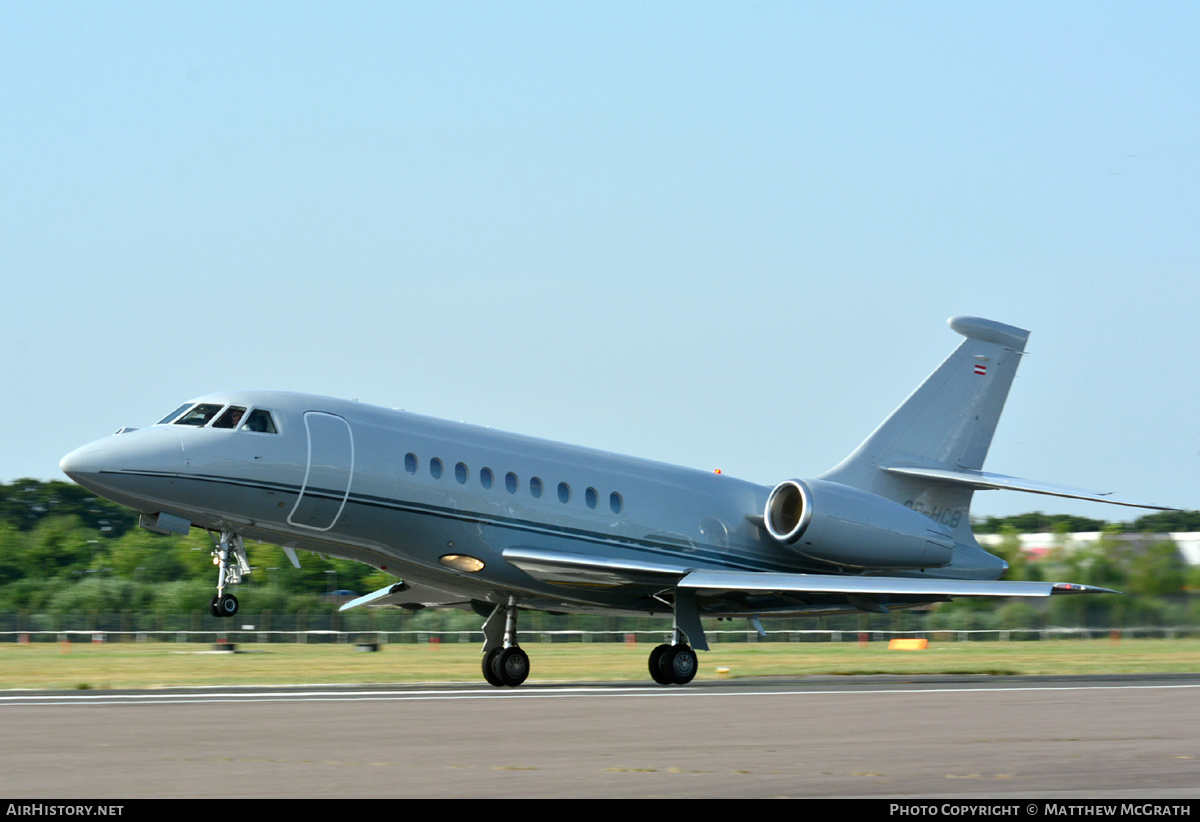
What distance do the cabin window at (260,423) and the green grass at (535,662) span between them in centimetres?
549

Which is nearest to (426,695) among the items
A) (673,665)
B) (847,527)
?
(673,665)

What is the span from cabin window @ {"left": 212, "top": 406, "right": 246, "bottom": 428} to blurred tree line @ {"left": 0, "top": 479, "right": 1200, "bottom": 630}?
86.8 inches

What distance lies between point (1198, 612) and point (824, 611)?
483 inches

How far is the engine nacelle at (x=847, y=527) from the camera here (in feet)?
83.0

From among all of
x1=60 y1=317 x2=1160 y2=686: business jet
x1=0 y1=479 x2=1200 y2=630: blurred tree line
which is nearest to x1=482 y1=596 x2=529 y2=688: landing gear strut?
x1=60 y1=317 x2=1160 y2=686: business jet

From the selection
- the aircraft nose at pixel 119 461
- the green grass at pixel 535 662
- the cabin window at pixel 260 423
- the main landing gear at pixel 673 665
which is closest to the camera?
the aircraft nose at pixel 119 461

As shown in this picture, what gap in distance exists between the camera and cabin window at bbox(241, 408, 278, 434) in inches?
817

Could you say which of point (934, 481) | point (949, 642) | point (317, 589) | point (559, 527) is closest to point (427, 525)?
point (559, 527)

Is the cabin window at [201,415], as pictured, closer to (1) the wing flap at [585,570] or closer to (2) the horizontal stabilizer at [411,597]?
(1) the wing flap at [585,570]

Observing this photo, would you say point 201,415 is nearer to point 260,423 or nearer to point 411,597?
point 260,423

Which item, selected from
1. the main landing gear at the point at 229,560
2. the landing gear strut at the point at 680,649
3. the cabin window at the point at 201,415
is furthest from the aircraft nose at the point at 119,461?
the landing gear strut at the point at 680,649

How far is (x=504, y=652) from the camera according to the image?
2345 cm

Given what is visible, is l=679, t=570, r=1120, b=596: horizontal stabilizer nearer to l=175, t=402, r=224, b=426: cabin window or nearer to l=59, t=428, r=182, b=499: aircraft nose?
l=175, t=402, r=224, b=426: cabin window
